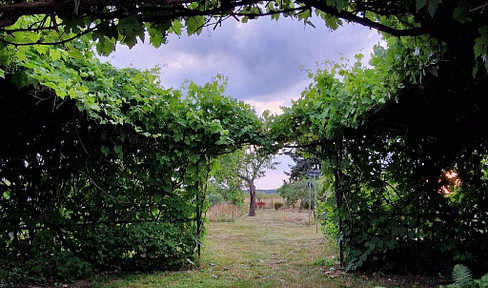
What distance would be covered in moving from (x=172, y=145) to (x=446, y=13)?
350cm

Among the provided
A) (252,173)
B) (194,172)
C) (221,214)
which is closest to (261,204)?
(252,173)

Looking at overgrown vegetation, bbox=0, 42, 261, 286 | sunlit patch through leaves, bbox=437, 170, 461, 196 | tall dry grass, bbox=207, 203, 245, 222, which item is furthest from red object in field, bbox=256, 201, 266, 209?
sunlit patch through leaves, bbox=437, 170, 461, 196

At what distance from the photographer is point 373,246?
13.8 ft

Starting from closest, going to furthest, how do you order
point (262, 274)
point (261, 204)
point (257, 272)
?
point (262, 274) → point (257, 272) → point (261, 204)

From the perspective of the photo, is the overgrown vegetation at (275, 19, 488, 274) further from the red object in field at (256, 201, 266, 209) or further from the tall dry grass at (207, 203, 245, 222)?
the red object in field at (256, 201, 266, 209)

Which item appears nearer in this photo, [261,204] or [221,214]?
[221,214]

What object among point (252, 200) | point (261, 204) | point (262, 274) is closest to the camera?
point (262, 274)

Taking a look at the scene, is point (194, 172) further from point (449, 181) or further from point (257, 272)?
point (449, 181)

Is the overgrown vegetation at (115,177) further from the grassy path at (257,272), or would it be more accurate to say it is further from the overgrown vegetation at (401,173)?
the overgrown vegetation at (401,173)

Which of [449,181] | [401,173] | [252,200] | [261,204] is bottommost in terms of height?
[261,204]

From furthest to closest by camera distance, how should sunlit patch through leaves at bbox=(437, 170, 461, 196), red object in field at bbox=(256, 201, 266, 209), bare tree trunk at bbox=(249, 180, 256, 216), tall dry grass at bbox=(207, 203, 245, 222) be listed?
red object in field at bbox=(256, 201, 266, 209) < bare tree trunk at bbox=(249, 180, 256, 216) < tall dry grass at bbox=(207, 203, 245, 222) < sunlit patch through leaves at bbox=(437, 170, 461, 196)

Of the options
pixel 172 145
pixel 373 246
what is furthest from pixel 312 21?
pixel 373 246

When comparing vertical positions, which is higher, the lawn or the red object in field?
the lawn

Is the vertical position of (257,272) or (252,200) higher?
(252,200)
